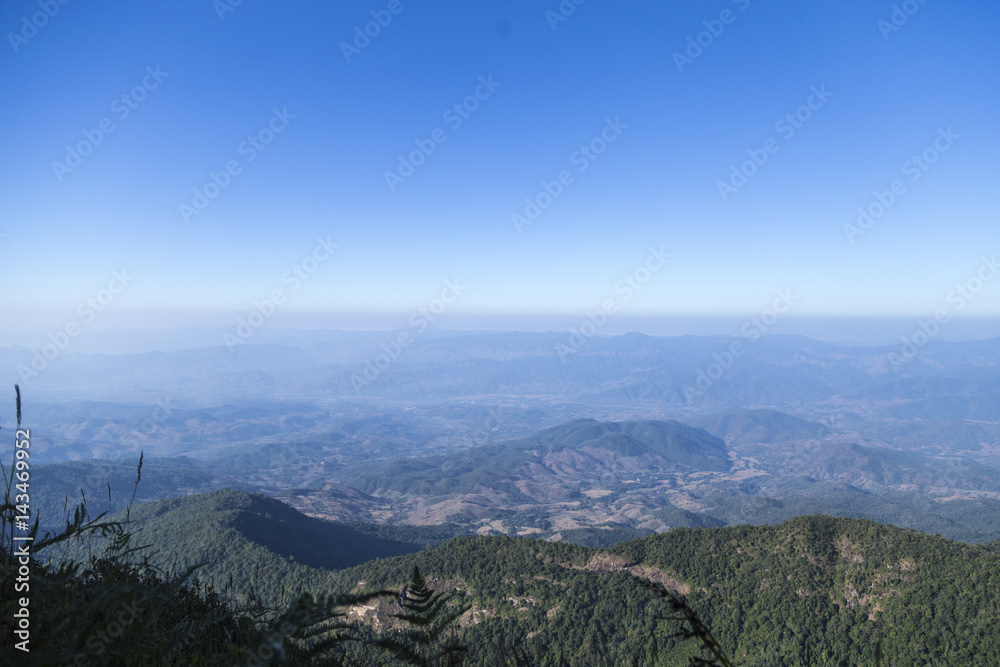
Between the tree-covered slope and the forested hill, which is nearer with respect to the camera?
the forested hill

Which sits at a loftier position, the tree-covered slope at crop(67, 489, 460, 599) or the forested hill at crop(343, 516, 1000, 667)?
the forested hill at crop(343, 516, 1000, 667)

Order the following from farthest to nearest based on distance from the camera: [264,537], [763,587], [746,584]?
[264,537] < [746,584] < [763,587]

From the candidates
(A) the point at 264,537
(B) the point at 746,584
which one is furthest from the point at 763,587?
(A) the point at 264,537

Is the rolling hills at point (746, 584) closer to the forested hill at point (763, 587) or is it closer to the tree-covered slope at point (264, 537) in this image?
the forested hill at point (763, 587)

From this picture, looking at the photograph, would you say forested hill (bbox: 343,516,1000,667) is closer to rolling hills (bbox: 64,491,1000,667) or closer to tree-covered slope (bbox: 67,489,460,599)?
rolling hills (bbox: 64,491,1000,667)

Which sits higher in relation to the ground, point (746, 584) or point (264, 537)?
point (746, 584)

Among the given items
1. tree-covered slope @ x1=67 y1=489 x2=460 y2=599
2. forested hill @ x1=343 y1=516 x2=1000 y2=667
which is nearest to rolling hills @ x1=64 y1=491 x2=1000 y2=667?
forested hill @ x1=343 y1=516 x2=1000 y2=667

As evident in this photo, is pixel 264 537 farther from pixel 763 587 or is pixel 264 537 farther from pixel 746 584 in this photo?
pixel 763 587

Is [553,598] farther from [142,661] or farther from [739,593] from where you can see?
[142,661]

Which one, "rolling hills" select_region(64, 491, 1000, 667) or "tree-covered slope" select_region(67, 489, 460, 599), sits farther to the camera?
"tree-covered slope" select_region(67, 489, 460, 599)

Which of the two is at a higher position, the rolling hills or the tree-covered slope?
the rolling hills

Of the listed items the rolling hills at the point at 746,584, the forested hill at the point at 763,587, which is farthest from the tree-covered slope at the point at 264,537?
the forested hill at the point at 763,587
